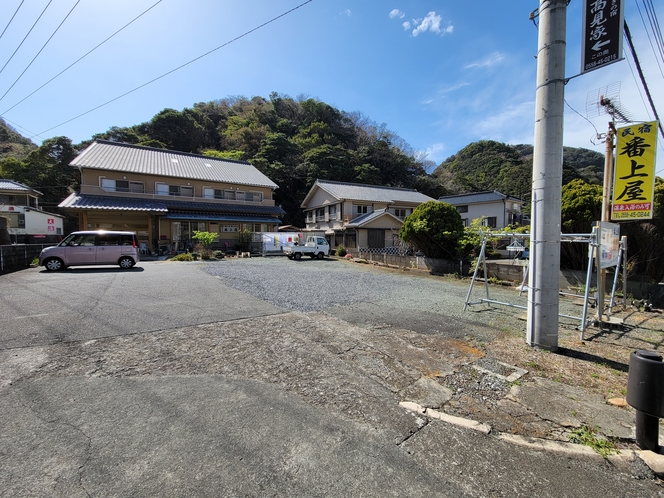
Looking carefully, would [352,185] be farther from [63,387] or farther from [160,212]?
[63,387]

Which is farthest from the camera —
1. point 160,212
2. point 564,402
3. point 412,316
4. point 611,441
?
point 160,212

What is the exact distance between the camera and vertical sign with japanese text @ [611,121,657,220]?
6.67m

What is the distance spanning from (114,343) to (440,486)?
4624 millimetres

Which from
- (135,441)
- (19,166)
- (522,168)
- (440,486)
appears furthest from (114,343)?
(522,168)

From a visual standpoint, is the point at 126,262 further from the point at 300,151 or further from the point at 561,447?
the point at 300,151

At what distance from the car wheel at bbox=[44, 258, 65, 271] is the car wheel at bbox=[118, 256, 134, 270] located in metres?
1.94

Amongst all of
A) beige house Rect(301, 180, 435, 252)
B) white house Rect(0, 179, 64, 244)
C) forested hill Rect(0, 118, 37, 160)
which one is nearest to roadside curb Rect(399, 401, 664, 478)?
beige house Rect(301, 180, 435, 252)

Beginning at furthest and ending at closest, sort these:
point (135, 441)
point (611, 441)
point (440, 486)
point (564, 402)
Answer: point (564, 402)
point (611, 441)
point (135, 441)
point (440, 486)

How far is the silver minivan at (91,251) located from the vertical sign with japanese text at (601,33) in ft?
51.5

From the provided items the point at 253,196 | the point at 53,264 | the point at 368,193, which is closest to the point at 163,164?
the point at 253,196

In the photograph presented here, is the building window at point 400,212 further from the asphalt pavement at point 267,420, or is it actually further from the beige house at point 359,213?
the asphalt pavement at point 267,420

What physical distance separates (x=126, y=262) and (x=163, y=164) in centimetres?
1514

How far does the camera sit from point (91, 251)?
40.2 feet

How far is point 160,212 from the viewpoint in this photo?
71.2ft
